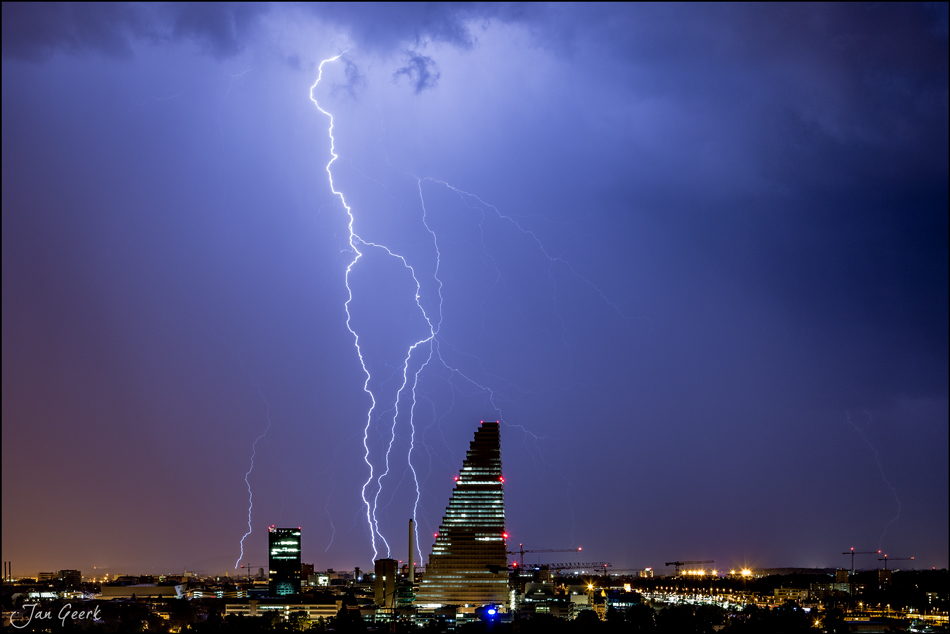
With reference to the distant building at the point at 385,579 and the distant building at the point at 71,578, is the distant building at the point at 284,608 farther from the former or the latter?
the distant building at the point at 71,578

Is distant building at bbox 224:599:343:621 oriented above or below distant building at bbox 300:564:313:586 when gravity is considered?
below

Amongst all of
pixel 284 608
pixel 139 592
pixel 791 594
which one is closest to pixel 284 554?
pixel 139 592

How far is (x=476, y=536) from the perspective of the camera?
100 meters

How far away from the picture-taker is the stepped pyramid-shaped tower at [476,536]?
99500mm

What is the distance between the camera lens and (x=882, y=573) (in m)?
165

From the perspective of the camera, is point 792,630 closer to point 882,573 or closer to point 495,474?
point 495,474

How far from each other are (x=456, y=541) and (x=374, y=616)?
10.4 meters

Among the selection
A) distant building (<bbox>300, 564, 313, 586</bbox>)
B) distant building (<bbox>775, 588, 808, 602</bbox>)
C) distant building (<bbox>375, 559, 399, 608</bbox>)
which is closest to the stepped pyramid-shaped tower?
distant building (<bbox>375, 559, 399, 608</bbox>)

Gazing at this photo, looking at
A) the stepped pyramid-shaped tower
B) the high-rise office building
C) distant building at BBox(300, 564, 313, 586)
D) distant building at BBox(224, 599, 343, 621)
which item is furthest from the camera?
distant building at BBox(300, 564, 313, 586)

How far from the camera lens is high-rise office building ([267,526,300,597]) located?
125 m

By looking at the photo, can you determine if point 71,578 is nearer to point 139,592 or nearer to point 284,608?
point 139,592

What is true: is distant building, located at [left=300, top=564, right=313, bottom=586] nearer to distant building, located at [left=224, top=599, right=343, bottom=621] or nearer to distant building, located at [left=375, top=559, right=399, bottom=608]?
distant building, located at [left=375, top=559, right=399, bottom=608]

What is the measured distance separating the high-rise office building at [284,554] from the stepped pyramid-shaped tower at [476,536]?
30118 millimetres

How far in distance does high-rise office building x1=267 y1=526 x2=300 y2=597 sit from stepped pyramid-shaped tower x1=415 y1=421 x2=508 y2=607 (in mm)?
30118
